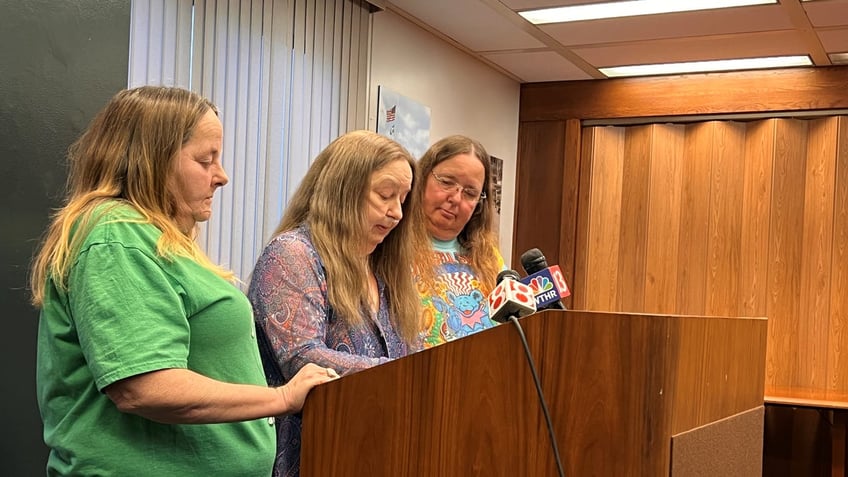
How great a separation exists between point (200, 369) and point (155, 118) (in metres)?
0.35

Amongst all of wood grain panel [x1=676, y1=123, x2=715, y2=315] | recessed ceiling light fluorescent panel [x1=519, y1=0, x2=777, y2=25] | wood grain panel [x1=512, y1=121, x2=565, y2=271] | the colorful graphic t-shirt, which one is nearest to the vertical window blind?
recessed ceiling light fluorescent panel [x1=519, y1=0, x2=777, y2=25]

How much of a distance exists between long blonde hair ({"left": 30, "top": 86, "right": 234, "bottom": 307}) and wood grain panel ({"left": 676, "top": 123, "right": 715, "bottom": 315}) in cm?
431

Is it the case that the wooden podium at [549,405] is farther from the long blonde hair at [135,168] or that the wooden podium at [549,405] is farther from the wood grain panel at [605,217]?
the wood grain panel at [605,217]

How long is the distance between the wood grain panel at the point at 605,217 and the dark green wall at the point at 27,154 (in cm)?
A: 357

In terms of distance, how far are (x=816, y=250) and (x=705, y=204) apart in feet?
2.09

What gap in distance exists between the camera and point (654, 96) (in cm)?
526

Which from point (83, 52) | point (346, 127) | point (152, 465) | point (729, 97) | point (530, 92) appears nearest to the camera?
point (152, 465)

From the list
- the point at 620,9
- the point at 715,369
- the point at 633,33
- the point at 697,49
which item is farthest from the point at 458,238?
the point at 697,49

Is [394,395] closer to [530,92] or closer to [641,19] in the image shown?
[641,19]

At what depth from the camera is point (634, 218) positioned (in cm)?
536

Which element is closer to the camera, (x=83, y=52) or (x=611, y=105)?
(x=83, y=52)

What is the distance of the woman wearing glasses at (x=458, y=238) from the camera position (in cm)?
219

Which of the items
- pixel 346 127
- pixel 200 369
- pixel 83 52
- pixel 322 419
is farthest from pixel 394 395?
pixel 346 127

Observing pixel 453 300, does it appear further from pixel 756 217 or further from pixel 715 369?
pixel 756 217
